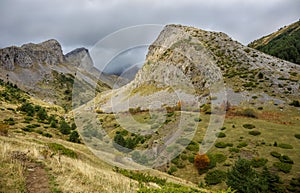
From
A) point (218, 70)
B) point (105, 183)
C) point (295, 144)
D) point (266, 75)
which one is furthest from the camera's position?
point (218, 70)

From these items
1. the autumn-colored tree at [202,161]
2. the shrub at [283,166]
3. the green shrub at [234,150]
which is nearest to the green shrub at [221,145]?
the green shrub at [234,150]

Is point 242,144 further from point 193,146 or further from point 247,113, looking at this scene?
point 247,113

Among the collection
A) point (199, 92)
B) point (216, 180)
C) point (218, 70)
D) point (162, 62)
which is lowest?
point (216, 180)

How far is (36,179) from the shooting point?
10.0m

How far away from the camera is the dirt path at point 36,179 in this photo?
8.90m

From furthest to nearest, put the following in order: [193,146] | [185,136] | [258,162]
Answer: [185,136] → [193,146] → [258,162]

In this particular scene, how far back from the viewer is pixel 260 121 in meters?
45.7

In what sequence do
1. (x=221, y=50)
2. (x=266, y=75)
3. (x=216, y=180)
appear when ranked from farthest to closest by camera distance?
(x=221, y=50), (x=266, y=75), (x=216, y=180)

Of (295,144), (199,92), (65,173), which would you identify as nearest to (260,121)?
(295,144)

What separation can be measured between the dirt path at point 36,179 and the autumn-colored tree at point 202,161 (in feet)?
87.7

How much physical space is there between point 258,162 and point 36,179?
102ft

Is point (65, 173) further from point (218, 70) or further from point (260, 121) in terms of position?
point (218, 70)

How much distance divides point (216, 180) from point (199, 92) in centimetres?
4536

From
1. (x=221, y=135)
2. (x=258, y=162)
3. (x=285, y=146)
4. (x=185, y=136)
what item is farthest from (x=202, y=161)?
(x=285, y=146)
